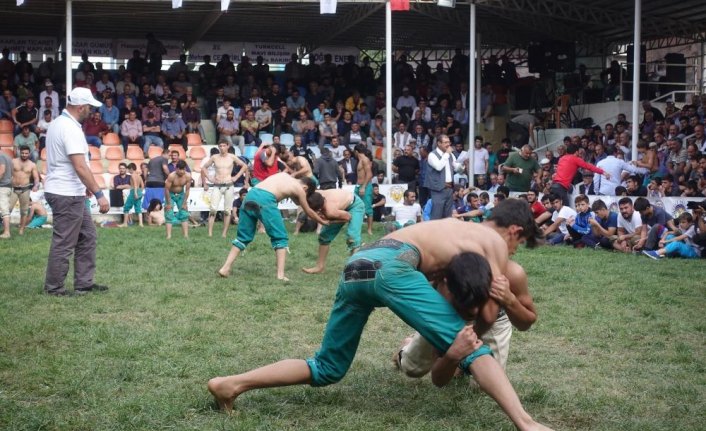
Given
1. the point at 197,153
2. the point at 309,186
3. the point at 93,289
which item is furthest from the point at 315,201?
the point at 197,153

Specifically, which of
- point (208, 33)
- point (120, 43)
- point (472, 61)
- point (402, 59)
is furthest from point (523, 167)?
point (120, 43)

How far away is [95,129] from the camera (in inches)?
899

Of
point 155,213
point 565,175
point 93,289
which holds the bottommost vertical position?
point 93,289

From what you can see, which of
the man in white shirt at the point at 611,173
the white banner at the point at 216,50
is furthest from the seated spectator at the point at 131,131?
A: the man in white shirt at the point at 611,173

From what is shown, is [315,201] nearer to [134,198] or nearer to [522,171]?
[522,171]

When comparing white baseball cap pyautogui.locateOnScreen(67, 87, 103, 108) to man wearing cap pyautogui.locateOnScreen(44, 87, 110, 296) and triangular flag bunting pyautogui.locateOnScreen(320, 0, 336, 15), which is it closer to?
man wearing cap pyautogui.locateOnScreen(44, 87, 110, 296)

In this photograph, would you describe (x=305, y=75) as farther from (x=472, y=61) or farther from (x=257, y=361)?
(x=257, y=361)

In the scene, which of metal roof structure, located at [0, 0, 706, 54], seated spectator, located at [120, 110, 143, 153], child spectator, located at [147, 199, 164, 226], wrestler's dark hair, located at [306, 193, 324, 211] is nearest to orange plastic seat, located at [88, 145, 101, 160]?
seated spectator, located at [120, 110, 143, 153]

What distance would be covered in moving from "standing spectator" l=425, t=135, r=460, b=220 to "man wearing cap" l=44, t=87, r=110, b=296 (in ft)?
30.5

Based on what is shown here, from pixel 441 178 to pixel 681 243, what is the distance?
16.2 feet

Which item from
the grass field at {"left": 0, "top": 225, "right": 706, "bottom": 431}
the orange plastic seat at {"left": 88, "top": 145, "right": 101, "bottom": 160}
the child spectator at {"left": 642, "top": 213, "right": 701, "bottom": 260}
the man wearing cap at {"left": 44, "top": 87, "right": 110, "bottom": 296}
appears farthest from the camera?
the orange plastic seat at {"left": 88, "top": 145, "right": 101, "bottom": 160}

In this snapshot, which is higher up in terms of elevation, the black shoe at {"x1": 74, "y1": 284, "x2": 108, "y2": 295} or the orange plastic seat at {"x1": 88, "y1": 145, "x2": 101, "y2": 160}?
the orange plastic seat at {"x1": 88, "y1": 145, "x2": 101, "y2": 160}

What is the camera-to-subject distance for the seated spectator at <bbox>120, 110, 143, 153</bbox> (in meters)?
22.9

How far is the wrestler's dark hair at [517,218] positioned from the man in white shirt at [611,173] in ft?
42.7
